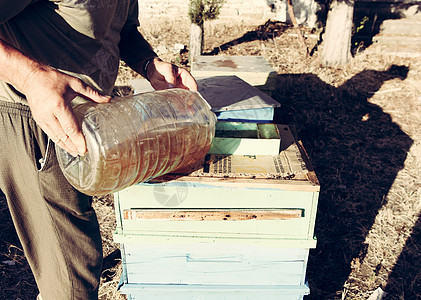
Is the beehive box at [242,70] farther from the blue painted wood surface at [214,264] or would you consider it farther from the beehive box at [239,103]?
the blue painted wood surface at [214,264]

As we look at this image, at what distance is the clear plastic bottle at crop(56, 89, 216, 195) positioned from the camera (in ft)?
4.82

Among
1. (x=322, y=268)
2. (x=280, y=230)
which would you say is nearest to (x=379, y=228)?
(x=322, y=268)

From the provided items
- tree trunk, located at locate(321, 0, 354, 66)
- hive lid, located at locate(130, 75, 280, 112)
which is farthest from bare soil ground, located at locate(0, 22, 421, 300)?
hive lid, located at locate(130, 75, 280, 112)

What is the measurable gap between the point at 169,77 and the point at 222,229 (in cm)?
81

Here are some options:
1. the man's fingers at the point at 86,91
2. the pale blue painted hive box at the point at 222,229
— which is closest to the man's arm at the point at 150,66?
the pale blue painted hive box at the point at 222,229

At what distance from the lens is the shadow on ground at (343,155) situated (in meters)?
2.94

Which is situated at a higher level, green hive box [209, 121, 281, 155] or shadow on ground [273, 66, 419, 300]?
green hive box [209, 121, 281, 155]

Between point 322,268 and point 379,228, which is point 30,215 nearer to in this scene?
point 322,268

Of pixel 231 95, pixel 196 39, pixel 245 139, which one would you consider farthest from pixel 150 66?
pixel 196 39

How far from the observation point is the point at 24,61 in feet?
4.20

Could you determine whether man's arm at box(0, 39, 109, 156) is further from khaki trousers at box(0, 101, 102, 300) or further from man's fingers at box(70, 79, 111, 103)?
khaki trousers at box(0, 101, 102, 300)

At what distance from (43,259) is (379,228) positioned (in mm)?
2548

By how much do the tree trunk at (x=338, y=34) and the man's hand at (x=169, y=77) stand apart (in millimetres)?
4245

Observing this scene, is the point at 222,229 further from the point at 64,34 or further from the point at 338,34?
the point at 338,34
